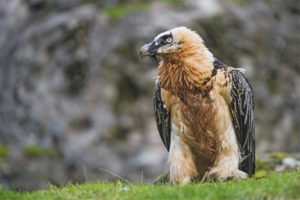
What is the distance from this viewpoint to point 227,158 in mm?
7535

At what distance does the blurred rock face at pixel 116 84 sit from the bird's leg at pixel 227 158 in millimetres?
10350

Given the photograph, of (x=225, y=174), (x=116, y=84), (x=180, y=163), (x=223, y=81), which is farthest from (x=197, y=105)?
(x=116, y=84)

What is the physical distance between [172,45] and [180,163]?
222cm

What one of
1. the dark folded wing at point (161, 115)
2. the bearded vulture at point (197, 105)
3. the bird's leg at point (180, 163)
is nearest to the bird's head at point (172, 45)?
the bearded vulture at point (197, 105)

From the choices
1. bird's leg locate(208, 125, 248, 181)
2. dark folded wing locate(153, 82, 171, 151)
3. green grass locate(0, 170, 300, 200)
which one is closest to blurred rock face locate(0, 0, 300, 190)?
dark folded wing locate(153, 82, 171, 151)

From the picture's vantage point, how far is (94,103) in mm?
19438

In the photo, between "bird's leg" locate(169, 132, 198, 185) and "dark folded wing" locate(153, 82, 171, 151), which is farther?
"dark folded wing" locate(153, 82, 171, 151)

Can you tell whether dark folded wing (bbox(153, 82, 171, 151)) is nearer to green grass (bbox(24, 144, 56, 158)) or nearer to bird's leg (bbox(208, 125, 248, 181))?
bird's leg (bbox(208, 125, 248, 181))

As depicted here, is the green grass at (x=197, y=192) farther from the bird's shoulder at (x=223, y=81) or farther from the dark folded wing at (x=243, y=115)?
the bird's shoulder at (x=223, y=81)

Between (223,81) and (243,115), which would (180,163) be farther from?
(223,81)

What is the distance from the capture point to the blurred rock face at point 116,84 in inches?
744

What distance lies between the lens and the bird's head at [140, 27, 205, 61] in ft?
24.4

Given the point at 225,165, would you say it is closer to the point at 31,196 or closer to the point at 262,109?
the point at 31,196

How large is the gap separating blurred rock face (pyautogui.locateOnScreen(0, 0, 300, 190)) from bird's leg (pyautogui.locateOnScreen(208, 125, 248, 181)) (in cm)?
1035
